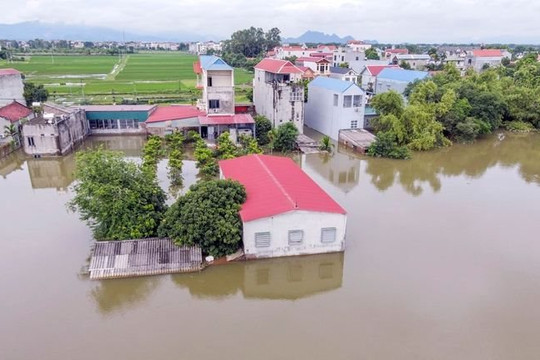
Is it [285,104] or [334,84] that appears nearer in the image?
[285,104]

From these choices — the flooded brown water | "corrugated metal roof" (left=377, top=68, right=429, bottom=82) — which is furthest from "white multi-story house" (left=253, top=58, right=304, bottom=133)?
"corrugated metal roof" (left=377, top=68, right=429, bottom=82)

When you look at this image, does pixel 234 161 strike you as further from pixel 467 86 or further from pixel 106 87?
pixel 106 87

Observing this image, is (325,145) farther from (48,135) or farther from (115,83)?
(115,83)

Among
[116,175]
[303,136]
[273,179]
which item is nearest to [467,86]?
[303,136]

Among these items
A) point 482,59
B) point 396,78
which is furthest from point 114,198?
point 482,59

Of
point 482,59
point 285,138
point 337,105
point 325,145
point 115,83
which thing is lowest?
point 325,145
